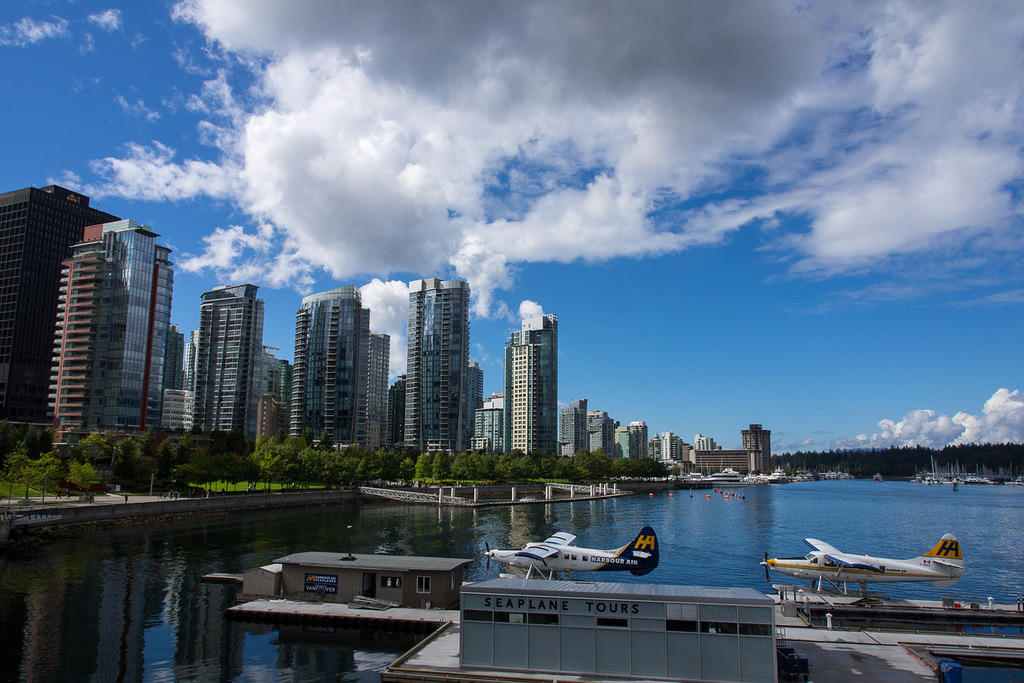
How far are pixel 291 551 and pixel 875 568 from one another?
6119 cm

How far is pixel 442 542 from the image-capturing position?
8600 centimetres

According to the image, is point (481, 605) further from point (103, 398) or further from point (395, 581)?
point (103, 398)

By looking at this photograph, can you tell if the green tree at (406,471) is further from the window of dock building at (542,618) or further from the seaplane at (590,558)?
the window of dock building at (542,618)

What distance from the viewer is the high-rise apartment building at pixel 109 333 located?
554 feet

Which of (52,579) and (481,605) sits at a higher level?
(481,605)

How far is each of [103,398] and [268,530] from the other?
10680cm

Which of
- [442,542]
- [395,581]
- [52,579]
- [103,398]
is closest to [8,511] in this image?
[52,579]

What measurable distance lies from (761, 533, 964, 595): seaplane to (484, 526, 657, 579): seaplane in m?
12.2

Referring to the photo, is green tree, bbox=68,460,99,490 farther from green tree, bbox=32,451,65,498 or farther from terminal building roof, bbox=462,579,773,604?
terminal building roof, bbox=462,579,773,604

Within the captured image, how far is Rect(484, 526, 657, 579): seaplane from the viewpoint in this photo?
184 feet

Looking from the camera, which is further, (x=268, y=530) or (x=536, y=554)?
(x=268, y=530)

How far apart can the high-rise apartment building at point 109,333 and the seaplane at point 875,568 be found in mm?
173130

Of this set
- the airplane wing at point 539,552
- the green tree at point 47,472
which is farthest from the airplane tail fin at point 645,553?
the green tree at point 47,472

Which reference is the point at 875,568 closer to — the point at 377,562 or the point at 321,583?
the point at 377,562
